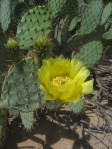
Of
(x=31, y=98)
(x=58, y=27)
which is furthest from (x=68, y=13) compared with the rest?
(x=31, y=98)

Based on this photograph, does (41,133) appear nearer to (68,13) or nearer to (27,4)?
(68,13)

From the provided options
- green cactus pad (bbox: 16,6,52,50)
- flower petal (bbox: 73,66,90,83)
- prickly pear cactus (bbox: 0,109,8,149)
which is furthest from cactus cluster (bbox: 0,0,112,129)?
flower petal (bbox: 73,66,90,83)

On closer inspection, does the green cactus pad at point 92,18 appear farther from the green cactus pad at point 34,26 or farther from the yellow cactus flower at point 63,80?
the yellow cactus flower at point 63,80

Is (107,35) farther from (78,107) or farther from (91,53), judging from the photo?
(78,107)

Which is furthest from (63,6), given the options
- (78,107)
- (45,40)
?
(45,40)

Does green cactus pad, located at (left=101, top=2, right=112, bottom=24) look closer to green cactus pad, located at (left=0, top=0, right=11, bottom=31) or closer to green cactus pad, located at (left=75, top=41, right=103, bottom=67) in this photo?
green cactus pad, located at (left=75, top=41, right=103, bottom=67)

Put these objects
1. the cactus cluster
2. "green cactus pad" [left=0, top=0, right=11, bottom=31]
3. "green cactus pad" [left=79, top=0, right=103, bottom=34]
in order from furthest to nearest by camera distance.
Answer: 1. "green cactus pad" [left=79, top=0, right=103, bottom=34]
2. "green cactus pad" [left=0, top=0, right=11, bottom=31]
3. the cactus cluster
